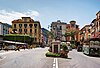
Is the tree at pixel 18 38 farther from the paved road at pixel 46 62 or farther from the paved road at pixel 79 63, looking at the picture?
the paved road at pixel 79 63

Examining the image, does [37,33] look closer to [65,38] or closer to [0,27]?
[65,38]

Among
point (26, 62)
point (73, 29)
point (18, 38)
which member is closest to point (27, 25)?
point (18, 38)

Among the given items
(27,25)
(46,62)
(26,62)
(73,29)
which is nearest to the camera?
(26,62)

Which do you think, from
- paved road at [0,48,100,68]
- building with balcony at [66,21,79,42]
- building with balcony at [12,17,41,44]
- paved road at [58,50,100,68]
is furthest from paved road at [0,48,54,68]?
building with balcony at [66,21,79,42]

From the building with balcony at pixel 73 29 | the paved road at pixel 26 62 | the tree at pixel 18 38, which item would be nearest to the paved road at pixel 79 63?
the paved road at pixel 26 62

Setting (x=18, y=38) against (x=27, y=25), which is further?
(x=27, y=25)

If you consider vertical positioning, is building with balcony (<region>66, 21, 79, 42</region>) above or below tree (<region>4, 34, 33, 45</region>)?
above

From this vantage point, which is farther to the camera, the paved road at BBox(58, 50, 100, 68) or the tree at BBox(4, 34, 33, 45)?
the tree at BBox(4, 34, 33, 45)

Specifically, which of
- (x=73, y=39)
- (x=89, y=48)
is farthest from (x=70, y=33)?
(x=89, y=48)

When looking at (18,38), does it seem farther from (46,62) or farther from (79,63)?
(79,63)

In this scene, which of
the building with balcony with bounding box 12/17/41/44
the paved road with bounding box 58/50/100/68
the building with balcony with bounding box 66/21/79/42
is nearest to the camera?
the paved road with bounding box 58/50/100/68

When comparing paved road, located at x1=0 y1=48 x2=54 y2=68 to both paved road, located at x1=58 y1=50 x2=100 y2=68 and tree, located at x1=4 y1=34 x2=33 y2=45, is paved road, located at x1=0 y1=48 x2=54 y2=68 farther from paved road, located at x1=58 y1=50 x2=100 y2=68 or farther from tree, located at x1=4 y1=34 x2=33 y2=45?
tree, located at x1=4 y1=34 x2=33 y2=45

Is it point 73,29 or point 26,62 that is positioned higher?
point 73,29

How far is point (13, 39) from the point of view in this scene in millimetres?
106500
